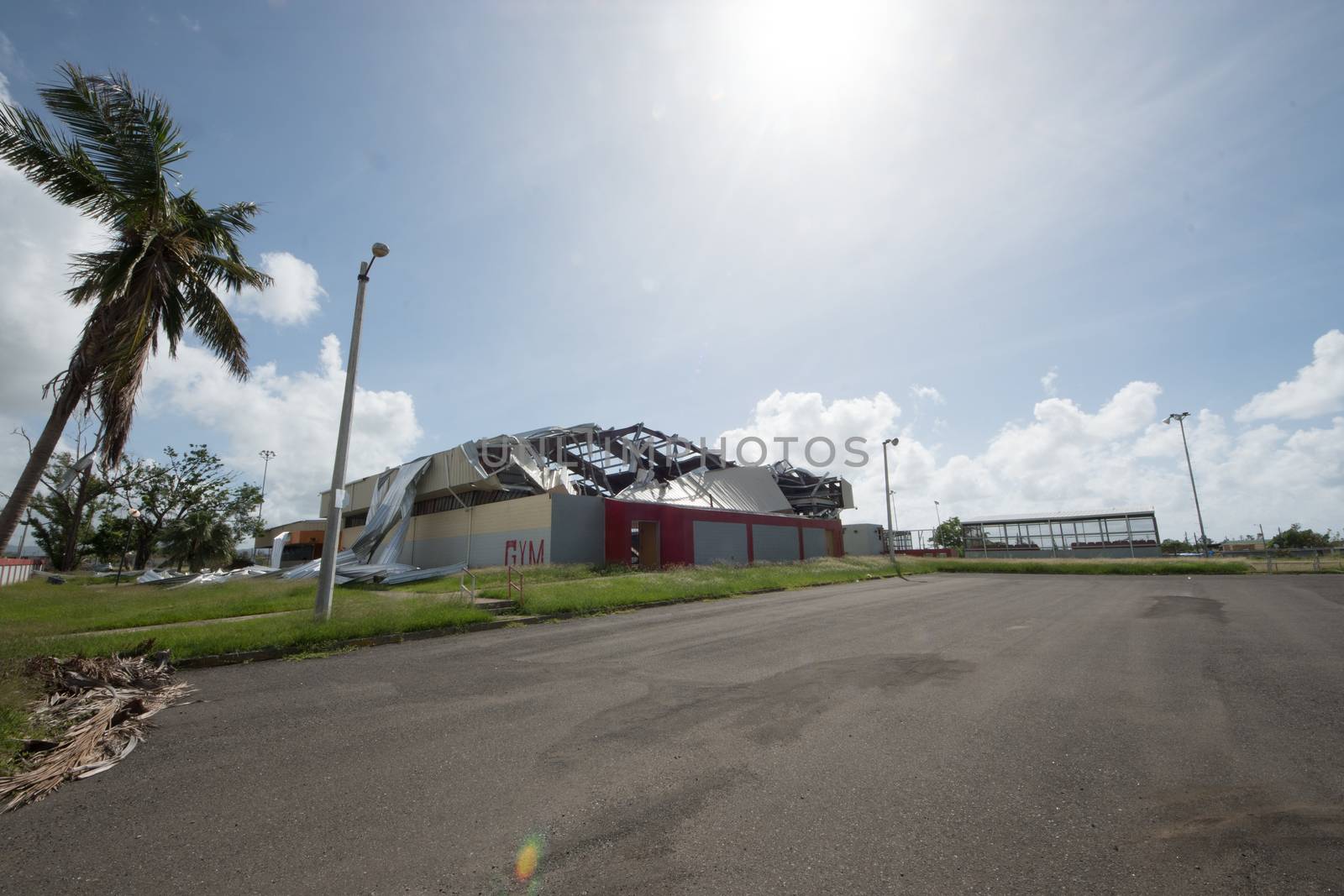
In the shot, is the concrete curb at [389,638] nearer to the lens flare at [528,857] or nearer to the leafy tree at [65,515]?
the lens flare at [528,857]

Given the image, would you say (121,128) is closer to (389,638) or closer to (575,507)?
(389,638)

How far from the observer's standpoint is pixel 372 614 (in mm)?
11023

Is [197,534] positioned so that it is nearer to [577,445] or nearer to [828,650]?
[577,445]

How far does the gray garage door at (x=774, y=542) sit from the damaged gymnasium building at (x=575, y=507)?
8cm

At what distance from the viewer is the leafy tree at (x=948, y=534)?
75.8m

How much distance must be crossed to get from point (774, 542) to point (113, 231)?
2986 cm

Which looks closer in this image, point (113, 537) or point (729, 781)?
point (729, 781)

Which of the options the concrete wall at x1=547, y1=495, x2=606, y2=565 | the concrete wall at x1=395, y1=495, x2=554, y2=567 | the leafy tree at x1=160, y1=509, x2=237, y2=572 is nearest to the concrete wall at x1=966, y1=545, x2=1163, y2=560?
the concrete wall at x1=547, y1=495, x2=606, y2=565

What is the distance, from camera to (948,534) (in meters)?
77.0

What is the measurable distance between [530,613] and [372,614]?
319 centimetres

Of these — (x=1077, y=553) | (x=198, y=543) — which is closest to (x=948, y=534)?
(x=1077, y=553)

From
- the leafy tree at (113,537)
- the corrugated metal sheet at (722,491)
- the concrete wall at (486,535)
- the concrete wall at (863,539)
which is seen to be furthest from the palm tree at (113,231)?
the concrete wall at (863,539)

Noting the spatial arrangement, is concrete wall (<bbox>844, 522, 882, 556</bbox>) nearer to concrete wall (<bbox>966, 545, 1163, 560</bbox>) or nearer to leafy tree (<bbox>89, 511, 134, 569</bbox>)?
concrete wall (<bbox>966, 545, 1163, 560</bbox>)

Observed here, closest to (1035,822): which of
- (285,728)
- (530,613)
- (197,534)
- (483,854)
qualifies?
(483,854)
